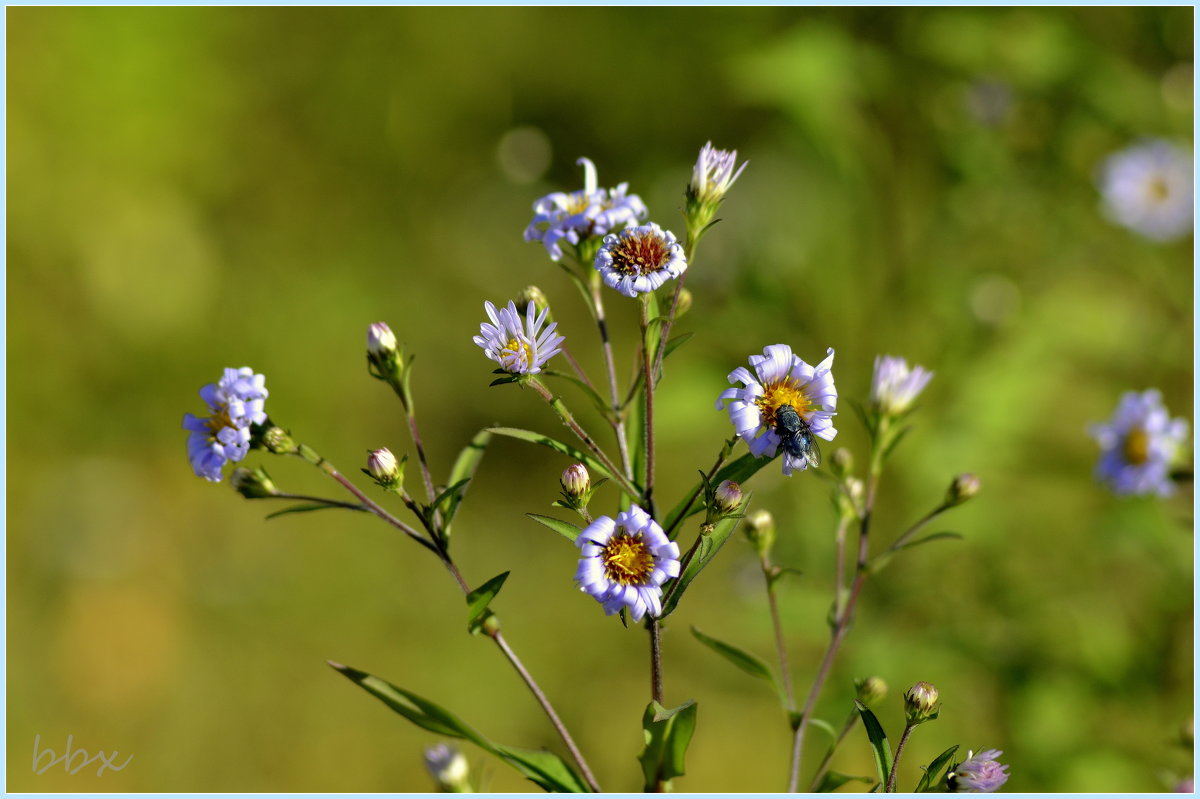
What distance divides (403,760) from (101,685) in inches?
42.0

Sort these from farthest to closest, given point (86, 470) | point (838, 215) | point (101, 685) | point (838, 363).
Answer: point (86, 470)
point (101, 685)
point (838, 215)
point (838, 363)

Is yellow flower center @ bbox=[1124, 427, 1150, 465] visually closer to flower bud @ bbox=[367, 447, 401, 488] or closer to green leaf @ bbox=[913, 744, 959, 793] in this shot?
green leaf @ bbox=[913, 744, 959, 793]

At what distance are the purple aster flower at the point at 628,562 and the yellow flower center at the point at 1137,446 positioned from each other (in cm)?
109

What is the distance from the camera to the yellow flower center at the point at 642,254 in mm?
997

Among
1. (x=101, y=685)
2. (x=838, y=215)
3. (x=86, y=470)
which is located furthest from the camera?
(x=86, y=470)

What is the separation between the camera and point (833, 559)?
2.29 metres

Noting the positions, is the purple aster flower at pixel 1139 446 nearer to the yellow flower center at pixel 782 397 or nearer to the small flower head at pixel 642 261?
the yellow flower center at pixel 782 397

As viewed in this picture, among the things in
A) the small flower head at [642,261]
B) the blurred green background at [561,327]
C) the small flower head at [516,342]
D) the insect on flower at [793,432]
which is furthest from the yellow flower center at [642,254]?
the blurred green background at [561,327]

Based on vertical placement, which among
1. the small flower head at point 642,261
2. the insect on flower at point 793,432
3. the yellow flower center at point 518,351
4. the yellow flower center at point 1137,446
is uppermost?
the yellow flower center at point 1137,446

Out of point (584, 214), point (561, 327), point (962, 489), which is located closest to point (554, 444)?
point (584, 214)

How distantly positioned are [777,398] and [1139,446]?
0.97m

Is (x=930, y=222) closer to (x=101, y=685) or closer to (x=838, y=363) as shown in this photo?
(x=838, y=363)

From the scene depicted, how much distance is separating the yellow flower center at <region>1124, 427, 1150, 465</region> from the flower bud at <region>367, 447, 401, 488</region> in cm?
127

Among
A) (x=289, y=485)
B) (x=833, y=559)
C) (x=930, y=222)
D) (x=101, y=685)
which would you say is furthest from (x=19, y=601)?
(x=930, y=222)
